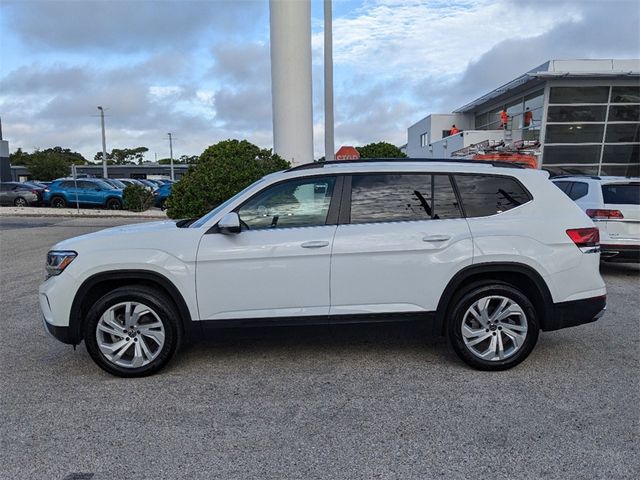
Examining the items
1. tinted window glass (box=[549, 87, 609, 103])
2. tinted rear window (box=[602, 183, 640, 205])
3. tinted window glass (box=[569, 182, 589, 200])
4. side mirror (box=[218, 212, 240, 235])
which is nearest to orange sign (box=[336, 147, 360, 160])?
tinted window glass (box=[569, 182, 589, 200])

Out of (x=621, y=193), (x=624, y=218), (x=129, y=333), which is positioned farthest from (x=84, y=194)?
(x=624, y=218)

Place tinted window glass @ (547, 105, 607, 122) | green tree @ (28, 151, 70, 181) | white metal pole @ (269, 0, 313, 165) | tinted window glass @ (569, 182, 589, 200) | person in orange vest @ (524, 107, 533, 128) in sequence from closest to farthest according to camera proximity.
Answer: tinted window glass @ (569, 182, 589, 200) → white metal pole @ (269, 0, 313, 165) → tinted window glass @ (547, 105, 607, 122) → person in orange vest @ (524, 107, 533, 128) → green tree @ (28, 151, 70, 181)

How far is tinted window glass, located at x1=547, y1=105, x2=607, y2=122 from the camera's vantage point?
80.8ft

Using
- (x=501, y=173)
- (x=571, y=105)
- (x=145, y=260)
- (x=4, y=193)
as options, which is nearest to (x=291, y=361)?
(x=145, y=260)

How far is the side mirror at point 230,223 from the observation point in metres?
4.01

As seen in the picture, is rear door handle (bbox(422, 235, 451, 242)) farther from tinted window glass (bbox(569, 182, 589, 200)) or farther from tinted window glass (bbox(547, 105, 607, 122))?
tinted window glass (bbox(547, 105, 607, 122))

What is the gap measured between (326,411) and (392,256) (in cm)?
136

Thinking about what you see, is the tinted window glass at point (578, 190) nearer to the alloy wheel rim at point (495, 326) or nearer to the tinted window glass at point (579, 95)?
the alloy wheel rim at point (495, 326)

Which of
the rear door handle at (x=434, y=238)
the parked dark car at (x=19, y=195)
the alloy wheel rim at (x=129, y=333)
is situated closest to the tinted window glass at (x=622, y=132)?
the rear door handle at (x=434, y=238)

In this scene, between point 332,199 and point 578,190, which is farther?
point 578,190

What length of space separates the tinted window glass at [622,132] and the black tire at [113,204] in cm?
2483

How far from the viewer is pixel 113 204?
25281 millimetres

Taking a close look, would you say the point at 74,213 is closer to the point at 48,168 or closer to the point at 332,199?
the point at 332,199

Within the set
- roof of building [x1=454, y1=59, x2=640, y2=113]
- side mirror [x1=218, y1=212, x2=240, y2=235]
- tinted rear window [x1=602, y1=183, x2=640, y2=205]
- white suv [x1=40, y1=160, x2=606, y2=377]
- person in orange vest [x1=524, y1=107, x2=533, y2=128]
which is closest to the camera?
side mirror [x1=218, y1=212, x2=240, y2=235]
